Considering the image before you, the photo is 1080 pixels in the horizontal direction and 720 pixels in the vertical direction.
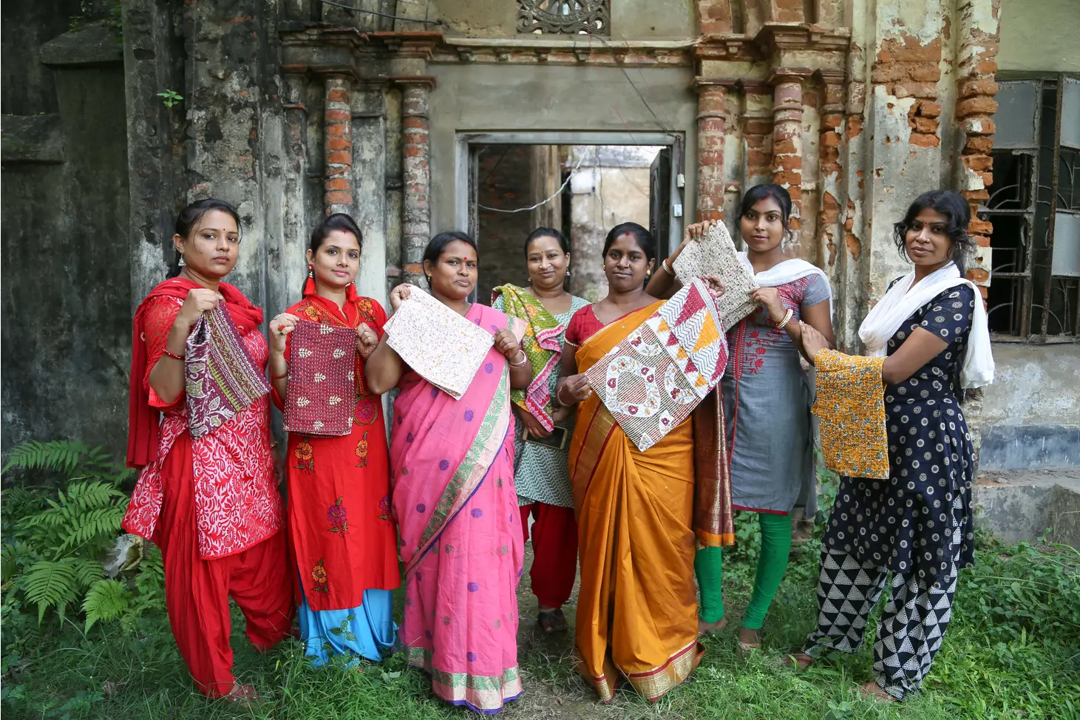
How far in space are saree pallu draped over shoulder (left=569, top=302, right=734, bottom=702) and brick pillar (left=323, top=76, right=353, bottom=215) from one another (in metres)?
2.54

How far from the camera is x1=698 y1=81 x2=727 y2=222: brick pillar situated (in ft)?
15.3

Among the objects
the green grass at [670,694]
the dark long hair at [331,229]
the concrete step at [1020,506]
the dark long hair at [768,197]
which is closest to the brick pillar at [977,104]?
the concrete step at [1020,506]

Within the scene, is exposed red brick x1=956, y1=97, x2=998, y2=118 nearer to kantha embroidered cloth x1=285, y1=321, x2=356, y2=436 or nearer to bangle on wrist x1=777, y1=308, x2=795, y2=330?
bangle on wrist x1=777, y1=308, x2=795, y2=330

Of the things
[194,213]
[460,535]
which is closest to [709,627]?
[460,535]

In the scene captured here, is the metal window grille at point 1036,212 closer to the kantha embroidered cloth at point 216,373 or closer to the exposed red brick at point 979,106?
the exposed red brick at point 979,106

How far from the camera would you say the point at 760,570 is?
2918mm

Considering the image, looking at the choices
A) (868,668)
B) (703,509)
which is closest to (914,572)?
(868,668)

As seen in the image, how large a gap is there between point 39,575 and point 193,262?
6.74 feet

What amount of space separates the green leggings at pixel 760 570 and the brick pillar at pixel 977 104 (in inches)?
98.9

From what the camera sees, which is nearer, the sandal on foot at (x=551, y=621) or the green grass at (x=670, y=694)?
the green grass at (x=670, y=694)

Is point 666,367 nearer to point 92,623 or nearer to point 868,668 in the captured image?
point 868,668

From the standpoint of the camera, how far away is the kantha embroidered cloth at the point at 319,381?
2.47 m

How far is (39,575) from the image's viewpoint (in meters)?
3.45

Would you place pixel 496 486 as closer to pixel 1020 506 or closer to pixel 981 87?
pixel 1020 506
